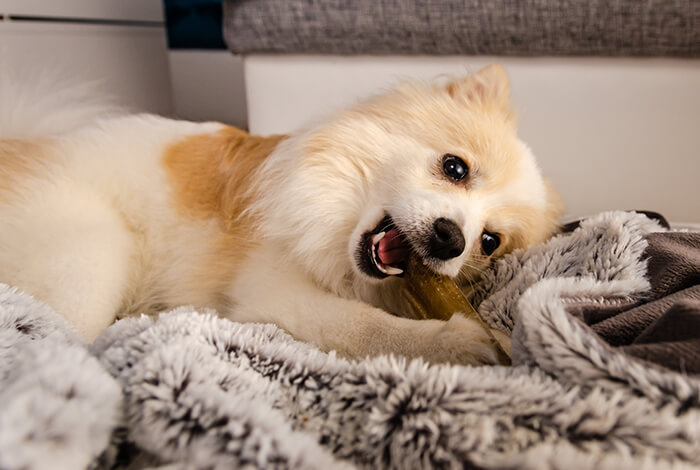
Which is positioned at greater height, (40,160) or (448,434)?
(40,160)

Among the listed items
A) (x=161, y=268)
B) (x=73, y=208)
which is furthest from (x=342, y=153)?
(x=73, y=208)

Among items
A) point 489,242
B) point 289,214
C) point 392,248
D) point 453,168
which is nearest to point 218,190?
point 289,214

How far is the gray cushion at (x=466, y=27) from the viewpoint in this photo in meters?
1.67

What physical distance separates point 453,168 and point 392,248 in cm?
25

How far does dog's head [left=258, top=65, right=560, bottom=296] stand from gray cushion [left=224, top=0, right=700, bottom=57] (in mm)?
546

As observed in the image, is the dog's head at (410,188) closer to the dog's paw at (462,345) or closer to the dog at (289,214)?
the dog at (289,214)

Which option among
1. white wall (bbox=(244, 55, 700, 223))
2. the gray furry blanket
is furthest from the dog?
white wall (bbox=(244, 55, 700, 223))

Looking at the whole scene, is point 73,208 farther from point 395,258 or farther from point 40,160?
Answer: point 395,258

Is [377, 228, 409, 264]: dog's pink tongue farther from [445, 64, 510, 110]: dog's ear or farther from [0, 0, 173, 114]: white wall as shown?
[0, 0, 173, 114]: white wall

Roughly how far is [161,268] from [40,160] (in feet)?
1.39

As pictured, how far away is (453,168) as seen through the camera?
1.24 meters

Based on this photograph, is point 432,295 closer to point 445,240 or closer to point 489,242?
point 445,240

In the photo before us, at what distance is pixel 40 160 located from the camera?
133 centimetres

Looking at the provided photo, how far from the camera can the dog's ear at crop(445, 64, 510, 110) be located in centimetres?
137
